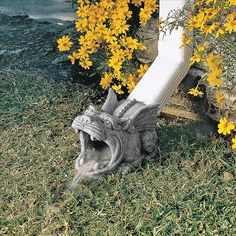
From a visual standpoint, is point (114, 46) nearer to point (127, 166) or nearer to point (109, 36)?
point (109, 36)

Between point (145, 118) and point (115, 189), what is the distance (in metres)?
0.46

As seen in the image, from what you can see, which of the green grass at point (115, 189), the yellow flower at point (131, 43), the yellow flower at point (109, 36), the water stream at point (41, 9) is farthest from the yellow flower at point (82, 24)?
the water stream at point (41, 9)

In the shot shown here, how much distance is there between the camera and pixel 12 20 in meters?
5.62

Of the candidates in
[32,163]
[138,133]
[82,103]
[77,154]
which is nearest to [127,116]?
[138,133]

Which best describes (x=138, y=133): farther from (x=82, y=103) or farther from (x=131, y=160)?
(x=82, y=103)

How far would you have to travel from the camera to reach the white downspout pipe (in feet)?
11.5

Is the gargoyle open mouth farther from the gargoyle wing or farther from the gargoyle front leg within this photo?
the gargoyle wing

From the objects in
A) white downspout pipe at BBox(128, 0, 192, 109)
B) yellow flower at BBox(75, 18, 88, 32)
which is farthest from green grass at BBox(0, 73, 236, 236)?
yellow flower at BBox(75, 18, 88, 32)

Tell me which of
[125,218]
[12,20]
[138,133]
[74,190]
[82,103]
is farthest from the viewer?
[12,20]

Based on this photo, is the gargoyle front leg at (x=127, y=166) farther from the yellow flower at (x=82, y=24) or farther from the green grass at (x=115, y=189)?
the yellow flower at (x=82, y=24)

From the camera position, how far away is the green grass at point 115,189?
112 inches

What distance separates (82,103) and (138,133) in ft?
2.79

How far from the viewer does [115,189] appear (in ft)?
10.1

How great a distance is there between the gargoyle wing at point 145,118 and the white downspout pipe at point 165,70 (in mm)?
98
